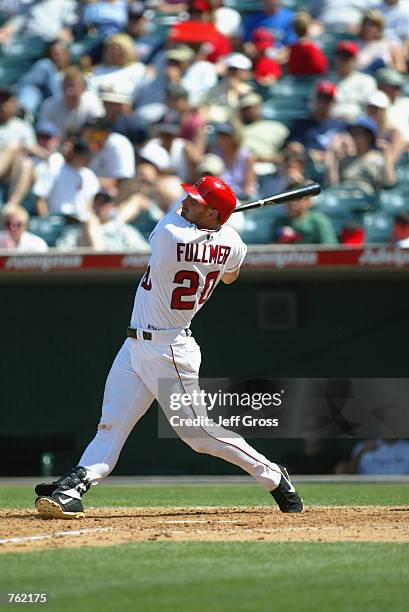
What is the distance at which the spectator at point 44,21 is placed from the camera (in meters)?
15.1

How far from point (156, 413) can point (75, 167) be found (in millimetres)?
2668

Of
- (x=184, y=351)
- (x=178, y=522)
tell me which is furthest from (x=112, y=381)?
(x=178, y=522)

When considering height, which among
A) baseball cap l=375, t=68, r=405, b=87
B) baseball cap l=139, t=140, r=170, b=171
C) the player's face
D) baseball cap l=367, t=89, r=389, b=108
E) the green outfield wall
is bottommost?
the green outfield wall

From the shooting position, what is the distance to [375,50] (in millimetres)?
12688

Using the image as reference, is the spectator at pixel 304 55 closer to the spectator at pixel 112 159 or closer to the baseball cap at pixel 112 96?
the baseball cap at pixel 112 96

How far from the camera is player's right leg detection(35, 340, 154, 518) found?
614 centimetres

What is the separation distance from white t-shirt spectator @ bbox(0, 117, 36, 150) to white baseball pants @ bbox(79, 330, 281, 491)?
23.5 feet

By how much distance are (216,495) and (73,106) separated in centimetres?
611

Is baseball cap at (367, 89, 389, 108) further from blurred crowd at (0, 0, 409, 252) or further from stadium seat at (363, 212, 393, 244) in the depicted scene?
stadium seat at (363, 212, 393, 244)

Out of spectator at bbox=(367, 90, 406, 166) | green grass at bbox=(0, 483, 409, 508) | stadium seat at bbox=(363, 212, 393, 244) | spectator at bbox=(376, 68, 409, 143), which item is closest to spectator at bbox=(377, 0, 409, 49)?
spectator at bbox=(376, 68, 409, 143)

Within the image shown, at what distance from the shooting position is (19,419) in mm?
10820

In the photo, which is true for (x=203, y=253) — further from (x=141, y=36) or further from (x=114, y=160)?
(x=141, y=36)

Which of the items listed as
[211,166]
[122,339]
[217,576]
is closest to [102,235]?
[122,339]

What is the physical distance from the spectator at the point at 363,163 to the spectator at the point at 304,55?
1.65 meters
